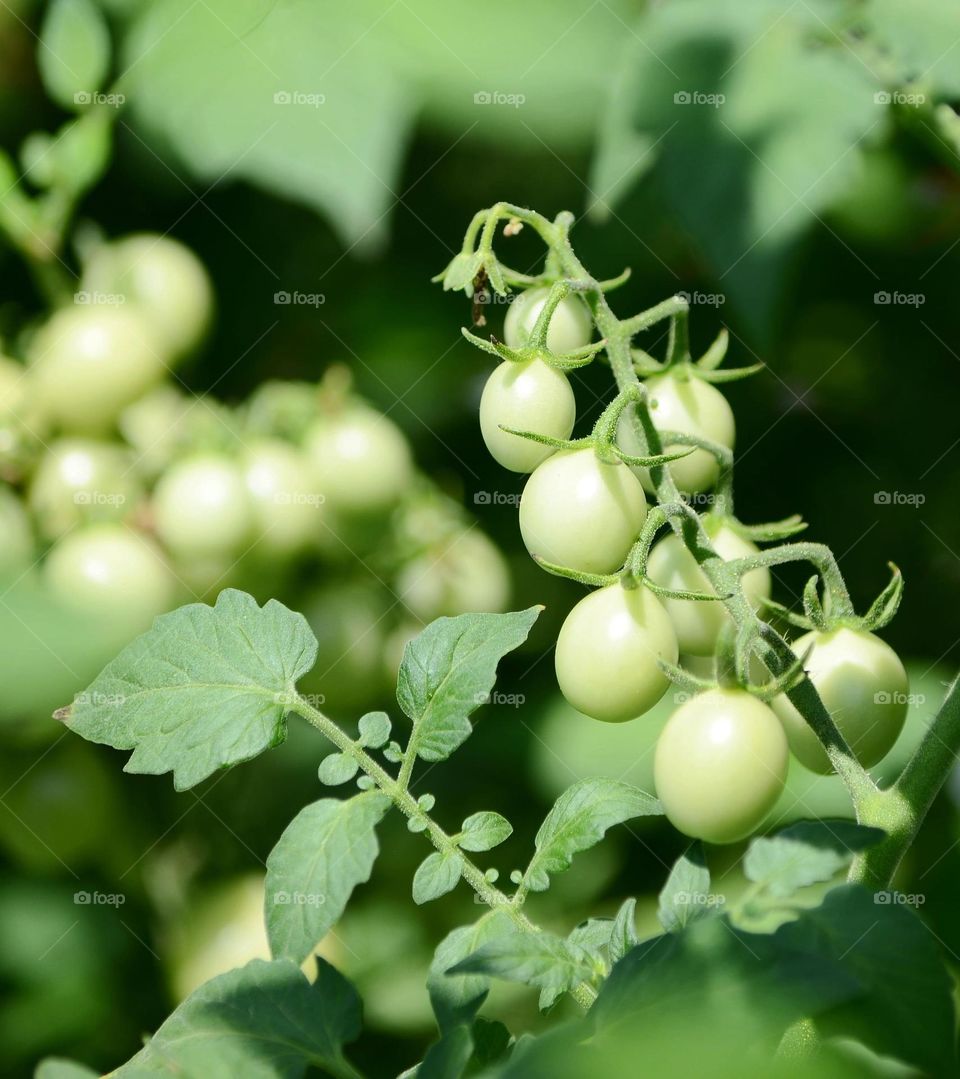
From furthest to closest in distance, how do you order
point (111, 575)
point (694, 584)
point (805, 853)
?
point (111, 575) < point (694, 584) < point (805, 853)

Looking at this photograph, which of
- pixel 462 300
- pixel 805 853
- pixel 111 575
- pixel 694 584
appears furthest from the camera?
pixel 462 300

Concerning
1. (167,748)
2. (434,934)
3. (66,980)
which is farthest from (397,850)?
(167,748)

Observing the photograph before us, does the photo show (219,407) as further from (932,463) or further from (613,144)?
(932,463)

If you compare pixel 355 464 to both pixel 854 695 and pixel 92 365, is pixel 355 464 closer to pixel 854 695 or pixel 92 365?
pixel 92 365

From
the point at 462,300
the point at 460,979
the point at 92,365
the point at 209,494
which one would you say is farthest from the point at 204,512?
the point at 460,979

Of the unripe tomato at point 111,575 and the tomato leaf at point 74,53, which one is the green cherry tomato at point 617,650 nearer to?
the unripe tomato at point 111,575

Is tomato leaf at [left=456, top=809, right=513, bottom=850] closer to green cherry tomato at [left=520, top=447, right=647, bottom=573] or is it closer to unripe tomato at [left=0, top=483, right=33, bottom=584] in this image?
green cherry tomato at [left=520, top=447, right=647, bottom=573]
